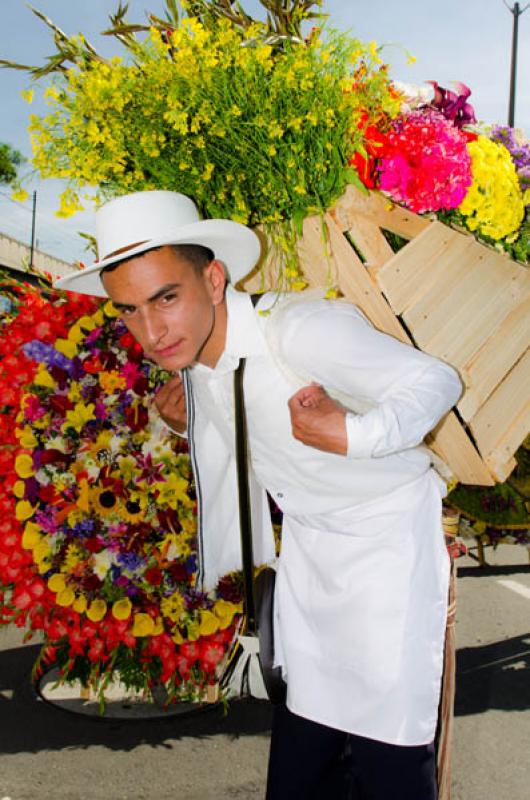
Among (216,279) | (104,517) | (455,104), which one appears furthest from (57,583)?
(455,104)

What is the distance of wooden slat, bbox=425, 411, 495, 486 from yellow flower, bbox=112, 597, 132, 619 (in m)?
1.18

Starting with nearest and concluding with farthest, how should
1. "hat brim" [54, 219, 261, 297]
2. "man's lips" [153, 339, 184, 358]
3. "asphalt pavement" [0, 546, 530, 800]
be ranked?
"hat brim" [54, 219, 261, 297], "man's lips" [153, 339, 184, 358], "asphalt pavement" [0, 546, 530, 800]

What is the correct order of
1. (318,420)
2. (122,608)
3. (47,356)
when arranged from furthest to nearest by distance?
1. (47,356)
2. (122,608)
3. (318,420)

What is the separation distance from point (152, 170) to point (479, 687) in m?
3.75

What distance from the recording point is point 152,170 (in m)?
2.08

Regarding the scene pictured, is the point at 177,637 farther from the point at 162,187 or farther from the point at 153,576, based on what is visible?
the point at 162,187

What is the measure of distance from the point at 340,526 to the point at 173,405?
0.79 metres

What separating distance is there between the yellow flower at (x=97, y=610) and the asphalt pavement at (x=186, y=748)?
1.25 metres

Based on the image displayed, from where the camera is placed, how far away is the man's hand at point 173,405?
104 inches

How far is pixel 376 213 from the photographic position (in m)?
2.18

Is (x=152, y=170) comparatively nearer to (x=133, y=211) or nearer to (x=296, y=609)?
(x=133, y=211)

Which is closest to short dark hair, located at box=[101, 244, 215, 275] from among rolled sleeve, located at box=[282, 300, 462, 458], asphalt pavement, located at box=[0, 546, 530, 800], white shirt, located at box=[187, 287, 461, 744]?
white shirt, located at box=[187, 287, 461, 744]

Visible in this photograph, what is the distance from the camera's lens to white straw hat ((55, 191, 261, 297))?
1.98 meters

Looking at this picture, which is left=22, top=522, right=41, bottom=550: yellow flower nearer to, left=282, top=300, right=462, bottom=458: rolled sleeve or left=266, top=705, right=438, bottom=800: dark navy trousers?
left=266, top=705, right=438, bottom=800: dark navy trousers
